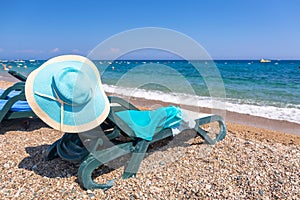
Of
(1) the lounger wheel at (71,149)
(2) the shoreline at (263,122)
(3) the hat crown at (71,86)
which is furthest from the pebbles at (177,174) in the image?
(2) the shoreline at (263,122)

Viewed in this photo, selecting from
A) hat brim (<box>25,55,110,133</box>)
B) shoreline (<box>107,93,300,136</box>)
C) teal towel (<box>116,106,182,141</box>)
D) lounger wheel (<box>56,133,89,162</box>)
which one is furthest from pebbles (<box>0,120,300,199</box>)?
shoreline (<box>107,93,300,136</box>)

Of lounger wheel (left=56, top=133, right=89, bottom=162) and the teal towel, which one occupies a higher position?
A: the teal towel

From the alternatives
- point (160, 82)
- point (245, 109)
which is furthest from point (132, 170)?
point (160, 82)

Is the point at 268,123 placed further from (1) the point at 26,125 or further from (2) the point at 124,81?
(2) the point at 124,81

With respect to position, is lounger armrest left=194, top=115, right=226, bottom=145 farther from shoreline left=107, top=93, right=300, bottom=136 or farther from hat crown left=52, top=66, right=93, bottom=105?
shoreline left=107, top=93, right=300, bottom=136

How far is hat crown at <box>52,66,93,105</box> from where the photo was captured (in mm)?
2346

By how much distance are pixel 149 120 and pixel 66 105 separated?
131cm

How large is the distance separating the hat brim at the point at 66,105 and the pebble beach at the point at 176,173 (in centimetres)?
71

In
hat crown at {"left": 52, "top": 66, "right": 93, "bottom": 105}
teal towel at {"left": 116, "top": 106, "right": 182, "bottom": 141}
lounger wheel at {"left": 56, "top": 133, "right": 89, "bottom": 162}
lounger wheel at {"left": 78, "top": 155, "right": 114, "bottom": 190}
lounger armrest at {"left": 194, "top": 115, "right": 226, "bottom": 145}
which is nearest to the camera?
hat crown at {"left": 52, "top": 66, "right": 93, "bottom": 105}

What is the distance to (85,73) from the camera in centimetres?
257

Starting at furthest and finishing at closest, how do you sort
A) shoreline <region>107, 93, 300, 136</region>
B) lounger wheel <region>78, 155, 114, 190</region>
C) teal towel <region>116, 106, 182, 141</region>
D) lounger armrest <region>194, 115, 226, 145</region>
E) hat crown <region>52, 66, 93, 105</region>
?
shoreline <region>107, 93, 300, 136</region> → lounger armrest <region>194, 115, 226, 145</region> → teal towel <region>116, 106, 182, 141</region> → lounger wheel <region>78, 155, 114, 190</region> → hat crown <region>52, 66, 93, 105</region>

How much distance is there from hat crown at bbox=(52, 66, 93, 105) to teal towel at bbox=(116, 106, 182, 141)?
75cm

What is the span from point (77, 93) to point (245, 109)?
712 cm

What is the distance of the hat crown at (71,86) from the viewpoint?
235 centimetres
